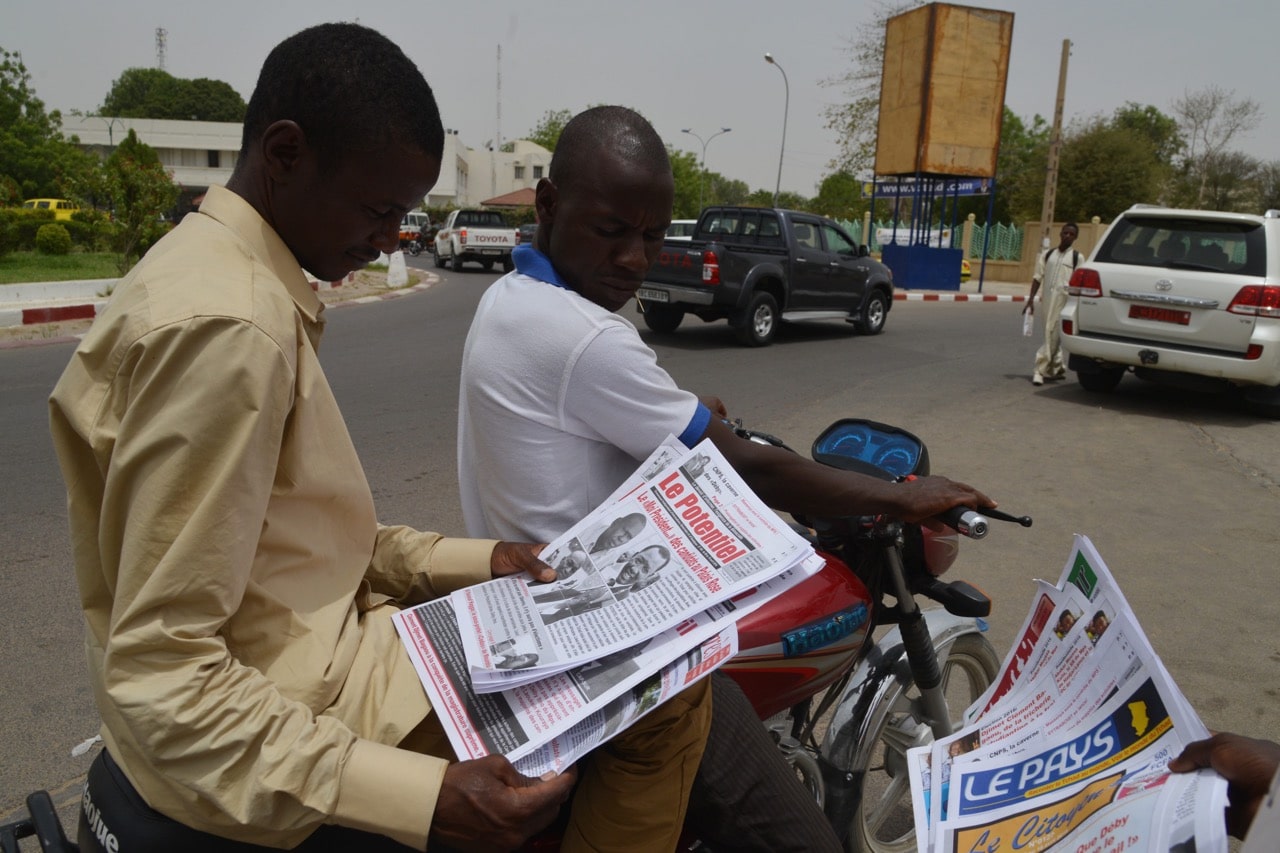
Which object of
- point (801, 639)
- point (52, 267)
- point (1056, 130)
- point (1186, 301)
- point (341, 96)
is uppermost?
point (1056, 130)

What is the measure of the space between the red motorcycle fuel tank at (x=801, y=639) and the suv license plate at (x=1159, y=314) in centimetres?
760

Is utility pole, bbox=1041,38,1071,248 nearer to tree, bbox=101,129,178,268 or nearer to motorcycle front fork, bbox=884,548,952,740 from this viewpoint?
tree, bbox=101,129,178,268

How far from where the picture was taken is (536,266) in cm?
172

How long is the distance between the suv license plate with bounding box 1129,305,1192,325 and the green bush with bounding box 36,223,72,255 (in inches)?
833

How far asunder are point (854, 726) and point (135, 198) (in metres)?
15.6

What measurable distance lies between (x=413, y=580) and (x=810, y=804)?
827mm

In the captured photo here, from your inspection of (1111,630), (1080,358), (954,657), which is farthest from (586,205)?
(1080,358)

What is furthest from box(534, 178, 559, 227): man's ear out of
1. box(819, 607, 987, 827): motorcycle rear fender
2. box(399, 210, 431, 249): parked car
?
box(399, 210, 431, 249): parked car

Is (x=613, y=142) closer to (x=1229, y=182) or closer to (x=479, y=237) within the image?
(x=479, y=237)

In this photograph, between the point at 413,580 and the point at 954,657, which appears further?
the point at 954,657

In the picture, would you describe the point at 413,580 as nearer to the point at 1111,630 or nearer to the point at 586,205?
the point at 586,205

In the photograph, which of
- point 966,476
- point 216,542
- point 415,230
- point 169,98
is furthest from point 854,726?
point 169,98

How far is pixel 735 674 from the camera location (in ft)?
5.80

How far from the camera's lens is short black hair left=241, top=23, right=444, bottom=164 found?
4.02 feet
